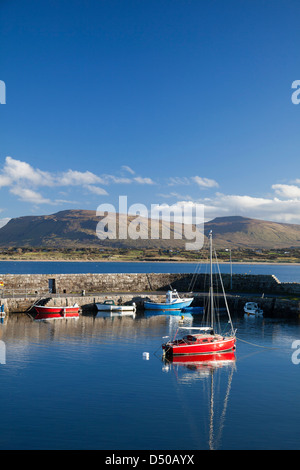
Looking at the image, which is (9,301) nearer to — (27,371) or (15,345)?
(15,345)

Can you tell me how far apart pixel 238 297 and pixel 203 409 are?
33202 millimetres

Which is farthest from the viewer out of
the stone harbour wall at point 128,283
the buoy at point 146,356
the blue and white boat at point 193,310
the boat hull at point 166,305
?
the blue and white boat at point 193,310

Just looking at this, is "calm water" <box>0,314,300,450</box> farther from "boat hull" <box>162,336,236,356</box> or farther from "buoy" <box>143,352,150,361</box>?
"boat hull" <box>162,336,236,356</box>

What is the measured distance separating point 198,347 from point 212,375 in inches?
164

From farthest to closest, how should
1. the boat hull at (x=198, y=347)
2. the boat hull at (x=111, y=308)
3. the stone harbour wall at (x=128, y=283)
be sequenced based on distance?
1. the stone harbour wall at (x=128, y=283)
2. the boat hull at (x=111, y=308)
3. the boat hull at (x=198, y=347)

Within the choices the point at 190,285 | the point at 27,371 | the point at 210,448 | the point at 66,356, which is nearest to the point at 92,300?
the point at 190,285

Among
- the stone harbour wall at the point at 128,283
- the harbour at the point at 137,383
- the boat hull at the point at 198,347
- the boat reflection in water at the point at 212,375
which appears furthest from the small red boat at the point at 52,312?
the boat reflection in water at the point at 212,375

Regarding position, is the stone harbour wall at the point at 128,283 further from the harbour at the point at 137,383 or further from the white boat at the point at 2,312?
the white boat at the point at 2,312

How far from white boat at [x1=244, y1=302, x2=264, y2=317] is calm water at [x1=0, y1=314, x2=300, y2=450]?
12.7 metres

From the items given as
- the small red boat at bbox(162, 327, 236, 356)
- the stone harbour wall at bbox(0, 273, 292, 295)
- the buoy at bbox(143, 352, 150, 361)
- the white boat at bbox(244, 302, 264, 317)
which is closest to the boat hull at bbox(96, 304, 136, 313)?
the stone harbour wall at bbox(0, 273, 292, 295)

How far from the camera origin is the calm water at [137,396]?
16047 millimetres

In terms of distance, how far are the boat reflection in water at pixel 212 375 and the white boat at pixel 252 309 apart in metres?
18.2

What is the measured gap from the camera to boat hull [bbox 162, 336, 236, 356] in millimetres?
28750

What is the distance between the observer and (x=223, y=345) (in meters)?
30.0
